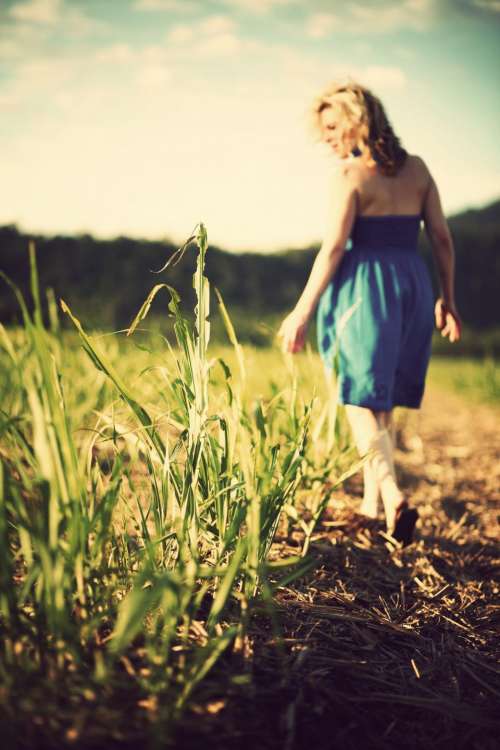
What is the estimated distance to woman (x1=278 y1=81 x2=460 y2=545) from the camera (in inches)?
59.8

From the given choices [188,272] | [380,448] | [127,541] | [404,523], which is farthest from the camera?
[188,272]

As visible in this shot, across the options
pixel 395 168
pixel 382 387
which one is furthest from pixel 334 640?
pixel 395 168

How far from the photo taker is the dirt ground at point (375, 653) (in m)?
0.67

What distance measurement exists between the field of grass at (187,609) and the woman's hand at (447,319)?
0.83m

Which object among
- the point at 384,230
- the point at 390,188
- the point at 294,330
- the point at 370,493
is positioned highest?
the point at 390,188

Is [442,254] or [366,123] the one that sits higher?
[366,123]

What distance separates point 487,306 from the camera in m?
14.7

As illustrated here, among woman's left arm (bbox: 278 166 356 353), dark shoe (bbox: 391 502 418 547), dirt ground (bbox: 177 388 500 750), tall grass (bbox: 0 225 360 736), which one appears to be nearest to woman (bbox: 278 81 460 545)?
woman's left arm (bbox: 278 166 356 353)

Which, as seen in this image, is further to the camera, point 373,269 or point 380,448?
point 373,269

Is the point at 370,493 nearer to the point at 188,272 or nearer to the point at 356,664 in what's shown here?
the point at 356,664

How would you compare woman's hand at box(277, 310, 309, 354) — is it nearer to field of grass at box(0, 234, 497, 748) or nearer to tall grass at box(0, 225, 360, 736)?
field of grass at box(0, 234, 497, 748)

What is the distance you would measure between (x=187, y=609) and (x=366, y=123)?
145 centimetres

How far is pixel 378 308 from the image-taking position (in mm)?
1574

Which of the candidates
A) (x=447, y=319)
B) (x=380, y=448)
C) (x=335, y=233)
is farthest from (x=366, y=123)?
(x=380, y=448)
